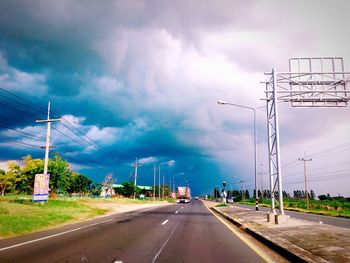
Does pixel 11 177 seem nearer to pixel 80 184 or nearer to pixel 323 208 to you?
pixel 80 184

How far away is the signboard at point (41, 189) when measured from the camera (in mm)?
30344

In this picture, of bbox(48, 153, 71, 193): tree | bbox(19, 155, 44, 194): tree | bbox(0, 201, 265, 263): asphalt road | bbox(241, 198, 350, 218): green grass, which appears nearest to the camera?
bbox(0, 201, 265, 263): asphalt road

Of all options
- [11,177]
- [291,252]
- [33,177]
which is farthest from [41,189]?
[11,177]

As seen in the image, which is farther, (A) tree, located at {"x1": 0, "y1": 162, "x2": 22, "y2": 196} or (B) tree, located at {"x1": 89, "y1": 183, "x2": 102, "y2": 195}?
(B) tree, located at {"x1": 89, "y1": 183, "x2": 102, "y2": 195}

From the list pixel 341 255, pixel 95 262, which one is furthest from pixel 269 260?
pixel 95 262

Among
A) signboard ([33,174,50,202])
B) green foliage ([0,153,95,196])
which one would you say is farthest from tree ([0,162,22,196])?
signboard ([33,174,50,202])

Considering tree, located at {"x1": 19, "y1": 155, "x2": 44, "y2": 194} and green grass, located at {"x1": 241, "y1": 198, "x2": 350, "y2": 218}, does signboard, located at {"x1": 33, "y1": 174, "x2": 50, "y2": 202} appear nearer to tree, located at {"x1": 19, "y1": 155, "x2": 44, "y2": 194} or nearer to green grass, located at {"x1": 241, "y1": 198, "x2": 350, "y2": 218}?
green grass, located at {"x1": 241, "y1": 198, "x2": 350, "y2": 218}

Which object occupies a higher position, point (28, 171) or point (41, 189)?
point (28, 171)

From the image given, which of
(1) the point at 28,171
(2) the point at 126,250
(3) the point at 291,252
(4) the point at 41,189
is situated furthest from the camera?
(1) the point at 28,171

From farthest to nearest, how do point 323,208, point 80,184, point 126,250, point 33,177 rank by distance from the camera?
point 80,184, point 33,177, point 323,208, point 126,250

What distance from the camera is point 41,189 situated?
3080cm

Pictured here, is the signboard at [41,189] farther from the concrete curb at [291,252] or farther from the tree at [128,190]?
the tree at [128,190]

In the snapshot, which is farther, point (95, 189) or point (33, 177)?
point (95, 189)

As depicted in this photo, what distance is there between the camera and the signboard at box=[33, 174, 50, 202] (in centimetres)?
3034
